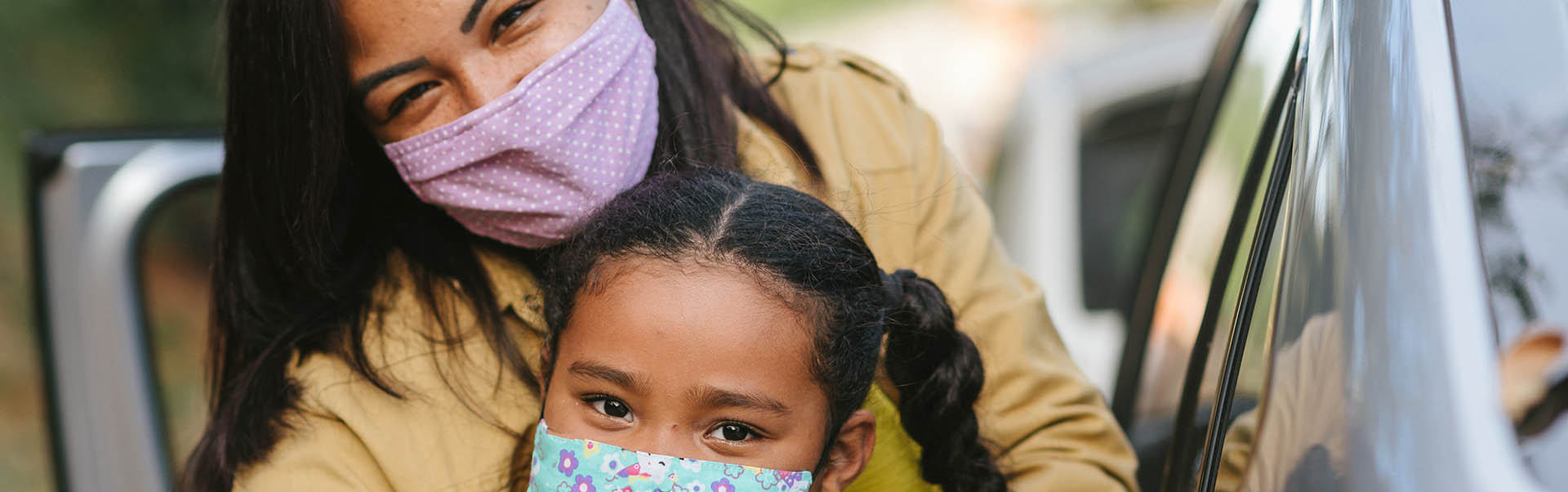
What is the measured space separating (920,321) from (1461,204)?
0.85m

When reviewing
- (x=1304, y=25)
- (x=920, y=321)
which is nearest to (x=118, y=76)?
(x=920, y=321)

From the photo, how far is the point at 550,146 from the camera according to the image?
188 cm

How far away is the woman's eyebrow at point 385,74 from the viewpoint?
1858mm

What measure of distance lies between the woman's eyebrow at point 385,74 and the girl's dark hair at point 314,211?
31 mm

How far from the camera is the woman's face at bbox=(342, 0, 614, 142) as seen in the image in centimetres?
184

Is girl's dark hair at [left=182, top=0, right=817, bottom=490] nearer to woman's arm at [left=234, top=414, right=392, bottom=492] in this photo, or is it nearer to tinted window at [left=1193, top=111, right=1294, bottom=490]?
woman's arm at [left=234, top=414, right=392, bottom=492]

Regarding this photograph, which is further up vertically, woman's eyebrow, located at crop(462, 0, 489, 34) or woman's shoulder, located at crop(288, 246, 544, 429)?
woman's eyebrow, located at crop(462, 0, 489, 34)

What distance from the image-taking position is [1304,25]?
1.46 meters

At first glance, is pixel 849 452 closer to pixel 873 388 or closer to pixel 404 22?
pixel 873 388

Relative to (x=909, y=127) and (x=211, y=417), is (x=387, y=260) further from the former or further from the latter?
(x=909, y=127)

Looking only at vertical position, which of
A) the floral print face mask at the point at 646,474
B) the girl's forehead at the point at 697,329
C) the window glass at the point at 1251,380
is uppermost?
the window glass at the point at 1251,380

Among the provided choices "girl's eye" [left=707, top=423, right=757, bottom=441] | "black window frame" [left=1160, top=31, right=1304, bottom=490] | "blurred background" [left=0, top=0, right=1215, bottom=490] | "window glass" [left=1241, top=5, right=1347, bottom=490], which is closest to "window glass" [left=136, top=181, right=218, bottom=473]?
"blurred background" [left=0, top=0, right=1215, bottom=490]

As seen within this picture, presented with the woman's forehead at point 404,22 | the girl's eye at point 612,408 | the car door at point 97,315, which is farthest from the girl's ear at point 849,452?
the car door at point 97,315

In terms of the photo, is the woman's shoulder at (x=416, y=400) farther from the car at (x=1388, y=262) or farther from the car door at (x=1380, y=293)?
the car door at (x=1380, y=293)
